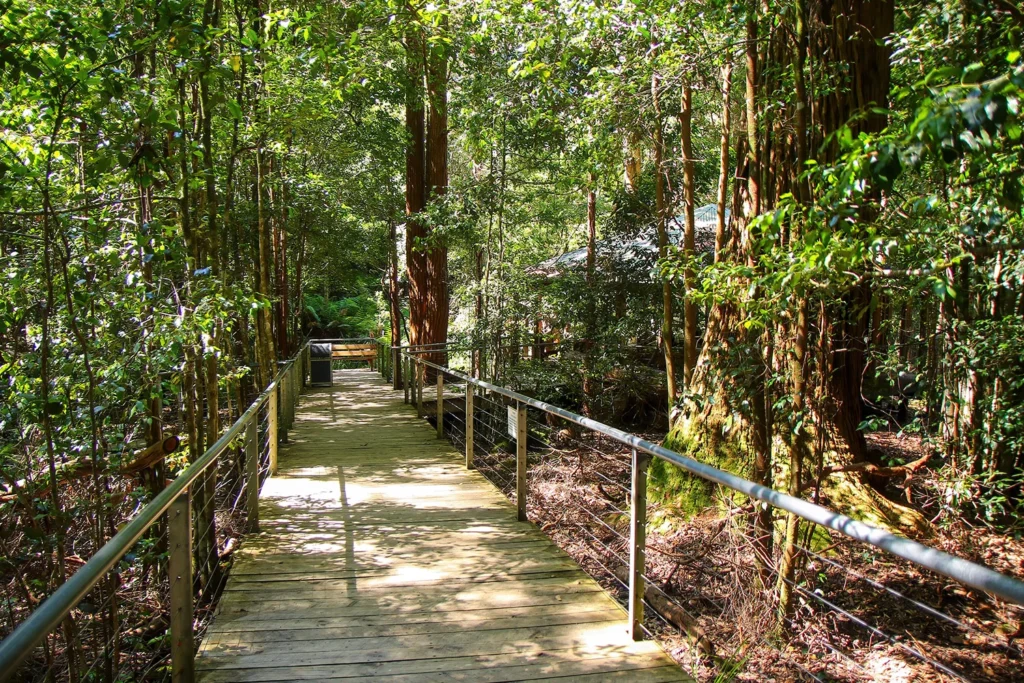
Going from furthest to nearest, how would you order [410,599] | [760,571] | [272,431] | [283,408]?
1. [283,408]
2. [272,431]
3. [760,571]
4. [410,599]

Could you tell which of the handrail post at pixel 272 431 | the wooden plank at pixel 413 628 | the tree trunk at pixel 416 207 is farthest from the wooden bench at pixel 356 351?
the wooden plank at pixel 413 628

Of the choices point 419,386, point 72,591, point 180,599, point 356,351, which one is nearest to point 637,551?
point 180,599

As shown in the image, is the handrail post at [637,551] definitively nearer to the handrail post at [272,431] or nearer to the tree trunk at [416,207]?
the handrail post at [272,431]

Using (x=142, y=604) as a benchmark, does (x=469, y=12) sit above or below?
above

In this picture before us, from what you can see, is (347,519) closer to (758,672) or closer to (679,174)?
(758,672)

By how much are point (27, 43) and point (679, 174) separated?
9539 millimetres

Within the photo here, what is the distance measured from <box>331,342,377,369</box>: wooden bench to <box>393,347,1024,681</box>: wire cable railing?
49.0 ft

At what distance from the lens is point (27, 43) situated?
3.50 m

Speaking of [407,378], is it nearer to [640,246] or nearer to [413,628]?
[640,246]

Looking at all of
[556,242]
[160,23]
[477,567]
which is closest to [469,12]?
[160,23]

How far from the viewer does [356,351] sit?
2595cm

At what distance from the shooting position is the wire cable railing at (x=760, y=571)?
6.80ft

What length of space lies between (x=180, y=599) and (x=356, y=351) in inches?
925

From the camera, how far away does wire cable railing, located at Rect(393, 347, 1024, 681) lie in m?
2.07
